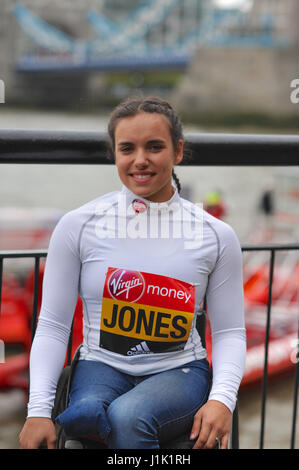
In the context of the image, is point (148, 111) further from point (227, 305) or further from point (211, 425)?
point (211, 425)

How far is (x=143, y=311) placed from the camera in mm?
1549

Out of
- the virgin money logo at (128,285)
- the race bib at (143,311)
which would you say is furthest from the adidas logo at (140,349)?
the virgin money logo at (128,285)

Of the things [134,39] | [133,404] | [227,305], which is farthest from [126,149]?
[134,39]

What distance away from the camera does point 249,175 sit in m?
27.2

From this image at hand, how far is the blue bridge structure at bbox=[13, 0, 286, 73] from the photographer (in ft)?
185

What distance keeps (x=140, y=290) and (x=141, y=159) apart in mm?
309

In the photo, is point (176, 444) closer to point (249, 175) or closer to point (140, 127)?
point (140, 127)

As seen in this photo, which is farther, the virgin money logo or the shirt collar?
the shirt collar

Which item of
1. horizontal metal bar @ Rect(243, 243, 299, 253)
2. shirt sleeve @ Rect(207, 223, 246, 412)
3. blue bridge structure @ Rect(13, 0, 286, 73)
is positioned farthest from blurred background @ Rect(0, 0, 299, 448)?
shirt sleeve @ Rect(207, 223, 246, 412)

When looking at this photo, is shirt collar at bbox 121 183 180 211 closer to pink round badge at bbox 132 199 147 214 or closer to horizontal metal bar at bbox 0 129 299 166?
pink round badge at bbox 132 199 147 214

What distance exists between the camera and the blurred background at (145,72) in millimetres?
25984

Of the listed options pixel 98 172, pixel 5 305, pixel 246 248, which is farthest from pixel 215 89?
pixel 246 248

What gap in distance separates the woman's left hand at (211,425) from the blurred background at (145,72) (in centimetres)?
1195

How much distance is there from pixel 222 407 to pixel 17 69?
58.4 meters
